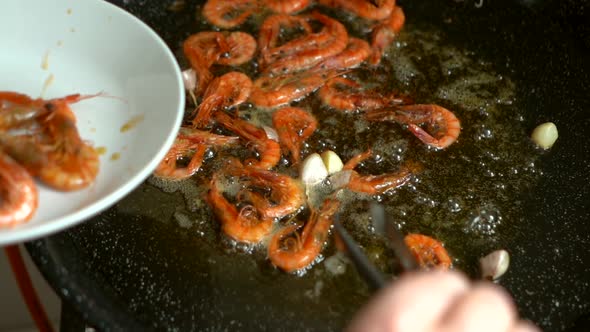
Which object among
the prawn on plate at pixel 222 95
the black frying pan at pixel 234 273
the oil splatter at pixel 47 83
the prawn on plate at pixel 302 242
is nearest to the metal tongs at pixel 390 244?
the prawn on plate at pixel 302 242

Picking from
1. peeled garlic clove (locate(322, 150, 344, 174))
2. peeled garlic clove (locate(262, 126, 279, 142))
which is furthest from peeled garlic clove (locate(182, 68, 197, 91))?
peeled garlic clove (locate(322, 150, 344, 174))

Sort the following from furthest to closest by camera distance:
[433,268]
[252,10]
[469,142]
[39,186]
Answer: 1. [252,10]
2. [469,142]
3. [433,268]
4. [39,186]

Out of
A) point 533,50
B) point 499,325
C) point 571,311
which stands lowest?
point 571,311

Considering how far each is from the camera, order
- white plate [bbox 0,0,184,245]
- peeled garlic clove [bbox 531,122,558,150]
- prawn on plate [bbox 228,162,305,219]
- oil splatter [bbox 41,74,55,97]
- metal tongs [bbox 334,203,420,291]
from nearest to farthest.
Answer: metal tongs [bbox 334,203,420,291] < white plate [bbox 0,0,184,245] < oil splatter [bbox 41,74,55,97] < prawn on plate [bbox 228,162,305,219] < peeled garlic clove [bbox 531,122,558,150]

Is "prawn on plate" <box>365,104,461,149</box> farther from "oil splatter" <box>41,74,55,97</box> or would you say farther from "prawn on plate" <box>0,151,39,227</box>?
"prawn on plate" <box>0,151,39,227</box>

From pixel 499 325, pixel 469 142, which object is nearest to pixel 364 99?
pixel 469 142

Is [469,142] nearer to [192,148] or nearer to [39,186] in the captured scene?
[192,148]

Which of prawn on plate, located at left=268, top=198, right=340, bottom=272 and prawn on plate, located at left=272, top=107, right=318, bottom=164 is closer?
prawn on plate, located at left=268, top=198, right=340, bottom=272
